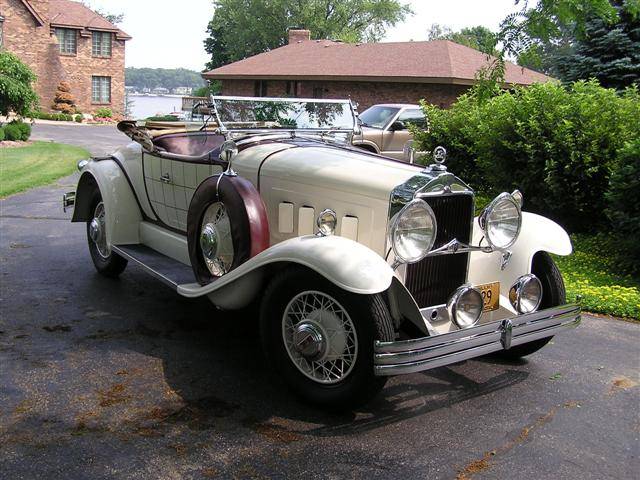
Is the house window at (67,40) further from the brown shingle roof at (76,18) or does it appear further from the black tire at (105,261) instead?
the black tire at (105,261)

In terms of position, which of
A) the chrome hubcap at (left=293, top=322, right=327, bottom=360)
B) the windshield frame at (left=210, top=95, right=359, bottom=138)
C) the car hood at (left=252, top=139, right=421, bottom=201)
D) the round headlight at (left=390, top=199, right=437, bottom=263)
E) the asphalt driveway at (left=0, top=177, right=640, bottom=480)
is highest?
the windshield frame at (left=210, top=95, right=359, bottom=138)

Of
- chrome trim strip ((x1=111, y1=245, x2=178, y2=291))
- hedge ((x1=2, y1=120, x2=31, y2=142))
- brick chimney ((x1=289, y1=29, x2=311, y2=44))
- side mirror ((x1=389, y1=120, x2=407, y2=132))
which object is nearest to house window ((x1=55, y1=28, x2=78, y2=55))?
brick chimney ((x1=289, y1=29, x2=311, y2=44))

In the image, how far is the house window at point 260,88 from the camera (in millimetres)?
31938

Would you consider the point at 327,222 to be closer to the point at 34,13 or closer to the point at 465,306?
the point at 465,306

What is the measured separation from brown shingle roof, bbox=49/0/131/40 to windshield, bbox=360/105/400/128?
30.9 m

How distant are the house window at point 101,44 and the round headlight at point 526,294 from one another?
139 ft

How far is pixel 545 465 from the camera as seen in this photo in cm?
322

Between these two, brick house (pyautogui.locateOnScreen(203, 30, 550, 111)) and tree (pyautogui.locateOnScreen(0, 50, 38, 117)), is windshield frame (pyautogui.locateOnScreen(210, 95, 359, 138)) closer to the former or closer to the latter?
brick house (pyautogui.locateOnScreen(203, 30, 550, 111))

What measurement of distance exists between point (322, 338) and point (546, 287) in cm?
178

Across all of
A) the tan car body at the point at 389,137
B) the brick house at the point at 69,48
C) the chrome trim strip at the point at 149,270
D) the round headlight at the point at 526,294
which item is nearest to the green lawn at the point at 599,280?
the round headlight at the point at 526,294

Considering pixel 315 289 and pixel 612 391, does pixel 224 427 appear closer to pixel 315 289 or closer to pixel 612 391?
pixel 315 289

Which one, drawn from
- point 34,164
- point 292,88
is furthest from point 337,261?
point 292,88

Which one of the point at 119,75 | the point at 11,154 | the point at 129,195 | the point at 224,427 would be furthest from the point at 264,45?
the point at 224,427

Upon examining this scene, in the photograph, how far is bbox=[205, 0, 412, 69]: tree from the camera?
47625mm
